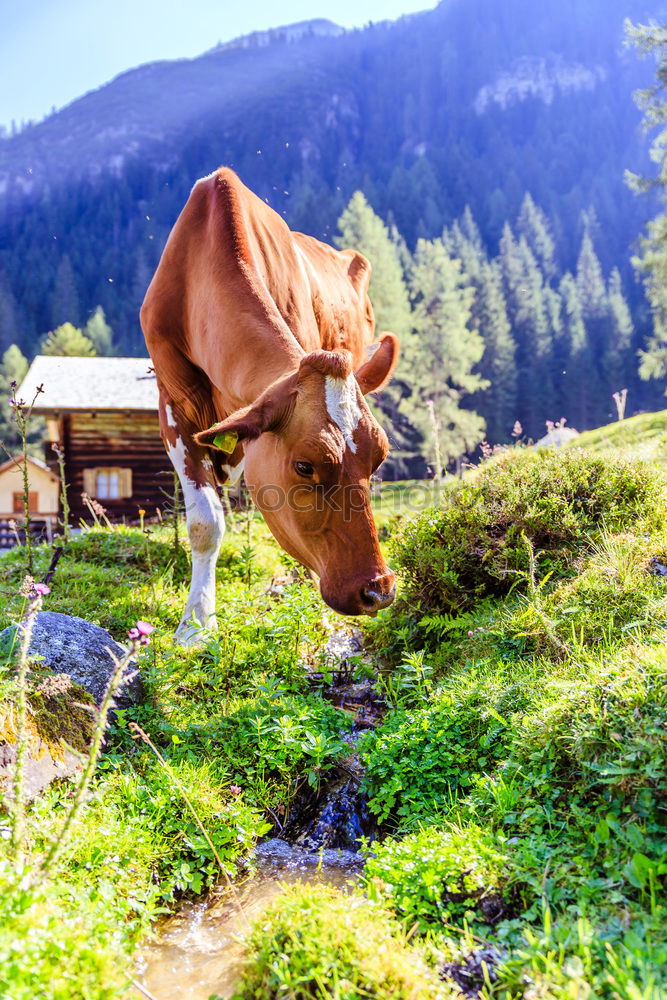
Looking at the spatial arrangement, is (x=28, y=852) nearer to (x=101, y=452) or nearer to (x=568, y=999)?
(x=568, y=999)

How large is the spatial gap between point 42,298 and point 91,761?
319 ft

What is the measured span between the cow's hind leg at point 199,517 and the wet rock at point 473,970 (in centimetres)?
332

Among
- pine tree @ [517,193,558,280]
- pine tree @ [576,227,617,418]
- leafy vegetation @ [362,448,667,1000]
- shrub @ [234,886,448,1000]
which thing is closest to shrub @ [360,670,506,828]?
leafy vegetation @ [362,448,667,1000]

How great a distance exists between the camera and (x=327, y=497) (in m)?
3.78

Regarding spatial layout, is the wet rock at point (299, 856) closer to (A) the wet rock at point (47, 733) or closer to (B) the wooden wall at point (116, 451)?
(A) the wet rock at point (47, 733)

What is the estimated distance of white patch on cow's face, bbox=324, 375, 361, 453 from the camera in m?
3.78

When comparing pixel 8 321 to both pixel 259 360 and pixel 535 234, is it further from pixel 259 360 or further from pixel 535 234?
pixel 259 360

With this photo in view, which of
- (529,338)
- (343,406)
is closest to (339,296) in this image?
(343,406)

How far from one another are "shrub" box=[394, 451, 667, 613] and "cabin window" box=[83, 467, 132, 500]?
17.7 meters

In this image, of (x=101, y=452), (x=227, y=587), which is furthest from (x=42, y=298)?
(x=227, y=587)

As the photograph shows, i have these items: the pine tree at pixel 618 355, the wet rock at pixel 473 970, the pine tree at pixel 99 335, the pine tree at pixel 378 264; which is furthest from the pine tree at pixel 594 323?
the wet rock at pixel 473 970

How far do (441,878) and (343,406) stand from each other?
229 cm

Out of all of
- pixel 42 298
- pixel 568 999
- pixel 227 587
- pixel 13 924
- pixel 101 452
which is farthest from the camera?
pixel 42 298

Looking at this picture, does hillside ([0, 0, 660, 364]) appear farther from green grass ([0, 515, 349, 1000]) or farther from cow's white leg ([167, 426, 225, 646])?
green grass ([0, 515, 349, 1000])
